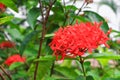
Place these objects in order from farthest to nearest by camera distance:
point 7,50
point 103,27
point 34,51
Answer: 1. point 7,50
2. point 34,51
3. point 103,27

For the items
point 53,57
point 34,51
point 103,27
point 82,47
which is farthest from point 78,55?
point 34,51

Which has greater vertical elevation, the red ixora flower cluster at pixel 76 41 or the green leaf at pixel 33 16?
A: the red ixora flower cluster at pixel 76 41

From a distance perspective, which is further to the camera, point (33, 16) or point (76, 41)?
point (33, 16)

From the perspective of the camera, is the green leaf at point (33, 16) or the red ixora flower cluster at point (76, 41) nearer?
the red ixora flower cluster at point (76, 41)

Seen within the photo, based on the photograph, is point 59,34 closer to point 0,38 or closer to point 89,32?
point 89,32

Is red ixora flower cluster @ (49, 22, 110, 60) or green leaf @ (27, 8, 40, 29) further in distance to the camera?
green leaf @ (27, 8, 40, 29)

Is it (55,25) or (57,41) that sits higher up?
(57,41)

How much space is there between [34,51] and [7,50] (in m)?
0.28

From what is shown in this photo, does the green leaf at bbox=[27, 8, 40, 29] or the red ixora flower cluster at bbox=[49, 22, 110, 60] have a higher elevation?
the red ixora flower cluster at bbox=[49, 22, 110, 60]

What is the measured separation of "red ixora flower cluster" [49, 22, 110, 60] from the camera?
1327 mm

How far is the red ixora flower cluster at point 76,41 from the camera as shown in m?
1.33

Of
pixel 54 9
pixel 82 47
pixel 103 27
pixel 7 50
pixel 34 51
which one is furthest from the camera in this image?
pixel 7 50

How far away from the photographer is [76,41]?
1349mm

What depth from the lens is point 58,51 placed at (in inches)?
54.4
